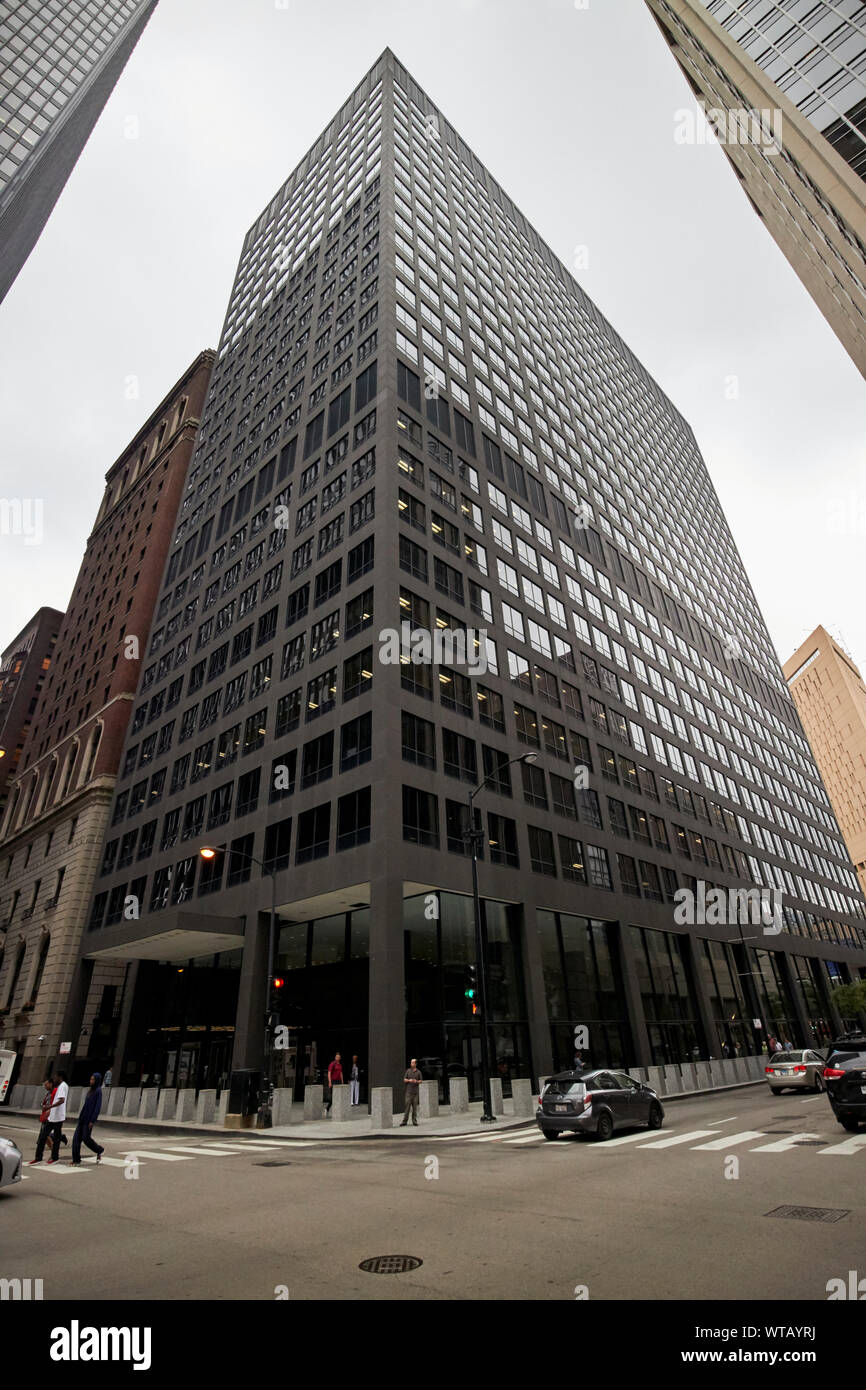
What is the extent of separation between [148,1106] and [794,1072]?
26.3m

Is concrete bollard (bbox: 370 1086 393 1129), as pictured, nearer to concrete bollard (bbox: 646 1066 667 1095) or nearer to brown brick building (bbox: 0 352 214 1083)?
concrete bollard (bbox: 646 1066 667 1095)

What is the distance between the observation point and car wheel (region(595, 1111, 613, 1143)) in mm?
16031

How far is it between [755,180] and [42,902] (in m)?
68.4

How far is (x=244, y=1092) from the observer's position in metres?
23.3

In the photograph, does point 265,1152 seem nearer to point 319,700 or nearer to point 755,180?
point 319,700

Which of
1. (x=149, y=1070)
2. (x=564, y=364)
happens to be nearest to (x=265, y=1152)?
(x=149, y=1070)

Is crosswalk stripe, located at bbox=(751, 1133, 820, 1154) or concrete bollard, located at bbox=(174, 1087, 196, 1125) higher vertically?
concrete bollard, located at bbox=(174, 1087, 196, 1125)

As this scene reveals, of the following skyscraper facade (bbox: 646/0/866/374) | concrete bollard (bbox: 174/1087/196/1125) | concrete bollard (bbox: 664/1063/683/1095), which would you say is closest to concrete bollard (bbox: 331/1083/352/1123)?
concrete bollard (bbox: 174/1087/196/1125)

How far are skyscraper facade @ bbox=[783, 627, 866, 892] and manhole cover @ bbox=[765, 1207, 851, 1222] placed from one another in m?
148

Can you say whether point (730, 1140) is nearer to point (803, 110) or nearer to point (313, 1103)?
point (313, 1103)

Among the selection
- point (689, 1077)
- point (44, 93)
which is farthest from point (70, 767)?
point (44, 93)

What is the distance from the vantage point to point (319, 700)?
33031mm

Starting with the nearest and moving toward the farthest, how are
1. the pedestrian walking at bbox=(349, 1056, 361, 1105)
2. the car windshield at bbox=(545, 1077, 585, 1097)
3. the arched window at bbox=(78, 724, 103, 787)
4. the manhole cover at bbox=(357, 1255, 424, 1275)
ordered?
1. the manhole cover at bbox=(357, 1255, 424, 1275)
2. the car windshield at bbox=(545, 1077, 585, 1097)
3. the pedestrian walking at bbox=(349, 1056, 361, 1105)
4. the arched window at bbox=(78, 724, 103, 787)

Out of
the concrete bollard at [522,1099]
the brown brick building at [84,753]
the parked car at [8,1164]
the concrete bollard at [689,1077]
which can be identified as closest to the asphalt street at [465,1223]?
the parked car at [8,1164]
